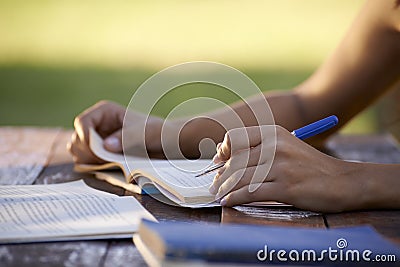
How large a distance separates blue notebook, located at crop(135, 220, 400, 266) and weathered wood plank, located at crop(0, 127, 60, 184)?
57 cm

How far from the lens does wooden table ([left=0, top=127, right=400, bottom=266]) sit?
107cm

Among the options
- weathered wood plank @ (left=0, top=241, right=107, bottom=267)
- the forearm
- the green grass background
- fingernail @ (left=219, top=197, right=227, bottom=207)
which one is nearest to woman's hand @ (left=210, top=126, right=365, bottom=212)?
fingernail @ (left=219, top=197, right=227, bottom=207)

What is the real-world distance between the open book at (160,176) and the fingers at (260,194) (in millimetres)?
30

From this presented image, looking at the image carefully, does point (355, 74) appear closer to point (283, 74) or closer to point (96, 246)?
point (96, 246)

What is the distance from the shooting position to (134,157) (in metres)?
1.72

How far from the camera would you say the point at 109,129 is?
183 cm

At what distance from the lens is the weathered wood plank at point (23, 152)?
161 cm

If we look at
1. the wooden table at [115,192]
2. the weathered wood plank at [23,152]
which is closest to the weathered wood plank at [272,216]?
the wooden table at [115,192]

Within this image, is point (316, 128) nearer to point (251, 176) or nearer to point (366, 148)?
point (251, 176)

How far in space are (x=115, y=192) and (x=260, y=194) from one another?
0.95ft

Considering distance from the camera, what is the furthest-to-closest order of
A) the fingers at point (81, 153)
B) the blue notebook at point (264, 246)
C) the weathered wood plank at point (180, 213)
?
the fingers at point (81, 153) → the weathered wood plank at point (180, 213) → the blue notebook at point (264, 246)

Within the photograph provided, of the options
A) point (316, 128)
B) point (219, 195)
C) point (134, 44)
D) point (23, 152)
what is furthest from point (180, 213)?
point (134, 44)

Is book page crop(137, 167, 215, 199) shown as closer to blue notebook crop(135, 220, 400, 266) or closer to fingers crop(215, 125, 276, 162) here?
fingers crop(215, 125, 276, 162)

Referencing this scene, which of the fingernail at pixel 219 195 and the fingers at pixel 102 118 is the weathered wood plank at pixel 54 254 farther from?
the fingers at pixel 102 118
